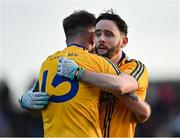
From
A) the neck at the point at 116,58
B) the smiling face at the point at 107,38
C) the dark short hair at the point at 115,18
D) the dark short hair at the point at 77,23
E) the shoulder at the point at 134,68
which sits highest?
the dark short hair at the point at 77,23

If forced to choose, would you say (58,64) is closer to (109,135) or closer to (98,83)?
(98,83)

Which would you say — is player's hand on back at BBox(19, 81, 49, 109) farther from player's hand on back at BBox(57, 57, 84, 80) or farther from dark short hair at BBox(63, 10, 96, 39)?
dark short hair at BBox(63, 10, 96, 39)

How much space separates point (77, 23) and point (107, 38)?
626 mm

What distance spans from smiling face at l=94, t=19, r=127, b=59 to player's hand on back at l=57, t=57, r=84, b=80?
0.72m

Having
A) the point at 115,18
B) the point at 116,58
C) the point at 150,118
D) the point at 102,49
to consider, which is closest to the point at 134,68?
the point at 116,58

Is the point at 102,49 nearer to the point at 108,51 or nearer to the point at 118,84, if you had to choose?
the point at 108,51

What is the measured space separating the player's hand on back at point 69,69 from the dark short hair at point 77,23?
34cm

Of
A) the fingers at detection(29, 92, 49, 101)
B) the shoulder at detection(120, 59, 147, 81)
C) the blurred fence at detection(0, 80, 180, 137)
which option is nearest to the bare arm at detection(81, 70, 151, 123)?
the shoulder at detection(120, 59, 147, 81)

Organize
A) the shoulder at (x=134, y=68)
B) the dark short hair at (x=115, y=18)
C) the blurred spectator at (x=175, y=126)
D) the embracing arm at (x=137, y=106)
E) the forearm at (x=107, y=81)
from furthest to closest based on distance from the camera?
1. the blurred spectator at (x=175, y=126)
2. the dark short hair at (x=115, y=18)
3. the shoulder at (x=134, y=68)
4. the embracing arm at (x=137, y=106)
5. the forearm at (x=107, y=81)

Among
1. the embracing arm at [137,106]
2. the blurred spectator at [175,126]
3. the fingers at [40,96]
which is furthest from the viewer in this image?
the blurred spectator at [175,126]

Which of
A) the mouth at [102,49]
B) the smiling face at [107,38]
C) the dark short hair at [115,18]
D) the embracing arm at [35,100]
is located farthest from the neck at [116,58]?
the embracing arm at [35,100]

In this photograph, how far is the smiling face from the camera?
950cm

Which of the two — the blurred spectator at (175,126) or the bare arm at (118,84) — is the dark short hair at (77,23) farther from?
the blurred spectator at (175,126)

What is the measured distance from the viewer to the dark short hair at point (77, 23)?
29.5 feet
